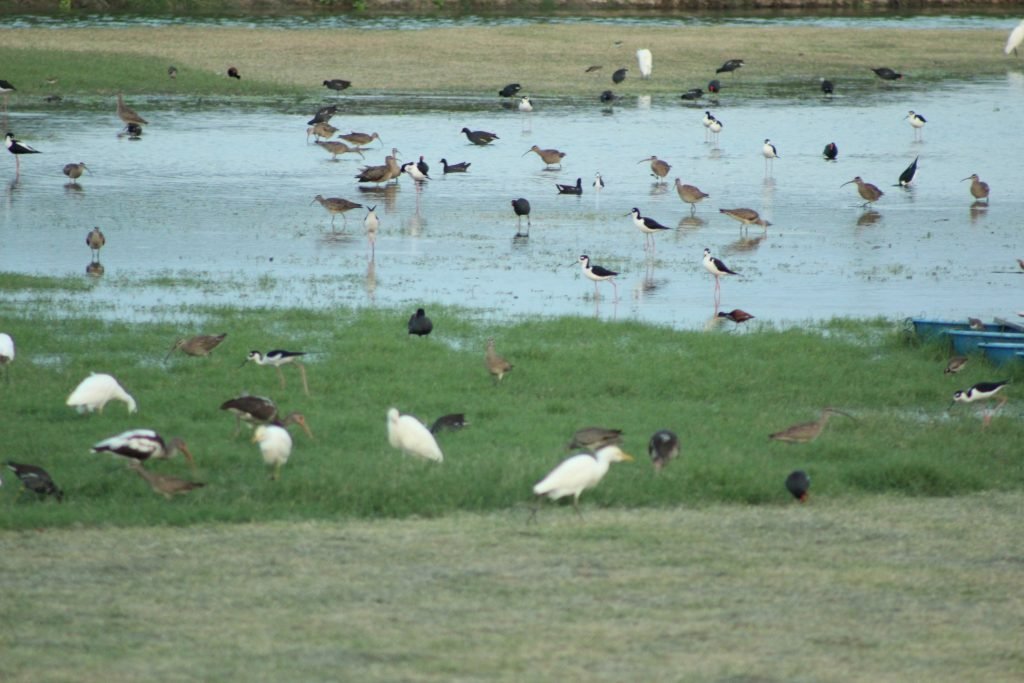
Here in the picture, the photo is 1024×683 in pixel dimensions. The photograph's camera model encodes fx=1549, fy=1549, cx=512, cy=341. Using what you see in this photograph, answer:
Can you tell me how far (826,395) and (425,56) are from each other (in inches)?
1436

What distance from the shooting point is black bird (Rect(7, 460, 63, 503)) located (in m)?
9.91

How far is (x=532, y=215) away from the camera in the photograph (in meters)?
24.9

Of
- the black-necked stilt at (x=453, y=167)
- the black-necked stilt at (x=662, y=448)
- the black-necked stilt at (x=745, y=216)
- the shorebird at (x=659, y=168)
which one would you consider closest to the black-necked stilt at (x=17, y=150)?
the black-necked stilt at (x=453, y=167)

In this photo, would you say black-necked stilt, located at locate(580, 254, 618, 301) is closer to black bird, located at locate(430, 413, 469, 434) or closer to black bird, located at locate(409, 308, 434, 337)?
black bird, located at locate(409, 308, 434, 337)

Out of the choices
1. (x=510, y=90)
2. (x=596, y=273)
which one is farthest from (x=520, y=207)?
(x=510, y=90)

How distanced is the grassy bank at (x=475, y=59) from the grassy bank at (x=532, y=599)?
1276 inches

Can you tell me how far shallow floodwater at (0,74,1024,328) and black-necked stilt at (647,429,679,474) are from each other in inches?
235

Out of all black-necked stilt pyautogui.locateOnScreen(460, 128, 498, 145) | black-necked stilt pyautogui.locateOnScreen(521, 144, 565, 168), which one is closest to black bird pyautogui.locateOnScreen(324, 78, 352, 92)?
black-necked stilt pyautogui.locateOnScreen(460, 128, 498, 145)

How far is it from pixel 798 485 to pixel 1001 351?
4.74 metres

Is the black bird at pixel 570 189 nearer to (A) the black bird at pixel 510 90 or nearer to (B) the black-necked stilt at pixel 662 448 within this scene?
(A) the black bird at pixel 510 90

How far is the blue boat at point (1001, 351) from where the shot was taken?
1398cm

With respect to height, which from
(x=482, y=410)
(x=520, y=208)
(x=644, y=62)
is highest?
(x=644, y=62)

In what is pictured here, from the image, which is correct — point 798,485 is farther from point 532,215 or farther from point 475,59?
point 475,59

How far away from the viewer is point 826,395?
1328 cm
